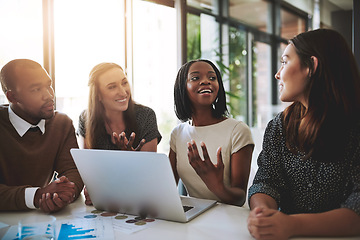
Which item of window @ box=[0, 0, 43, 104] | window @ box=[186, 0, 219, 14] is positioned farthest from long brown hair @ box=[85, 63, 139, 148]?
window @ box=[186, 0, 219, 14]

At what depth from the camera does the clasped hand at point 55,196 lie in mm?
1246

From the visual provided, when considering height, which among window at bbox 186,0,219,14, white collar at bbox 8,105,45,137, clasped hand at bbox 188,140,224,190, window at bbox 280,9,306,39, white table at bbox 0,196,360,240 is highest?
window at bbox 280,9,306,39

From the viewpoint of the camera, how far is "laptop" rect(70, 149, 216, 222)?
3.39 feet

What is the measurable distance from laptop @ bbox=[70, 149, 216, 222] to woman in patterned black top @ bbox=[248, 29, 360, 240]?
0.30m

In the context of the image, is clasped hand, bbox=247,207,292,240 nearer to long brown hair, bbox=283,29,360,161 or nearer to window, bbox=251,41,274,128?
long brown hair, bbox=283,29,360,161

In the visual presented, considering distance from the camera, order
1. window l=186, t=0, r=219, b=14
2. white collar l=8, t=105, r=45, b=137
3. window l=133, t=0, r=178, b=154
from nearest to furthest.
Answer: white collar l=8, t=105, r=45, b=137, window l=133, t=0, r=178, b=154, window l=186, t=0, r=219, b=14

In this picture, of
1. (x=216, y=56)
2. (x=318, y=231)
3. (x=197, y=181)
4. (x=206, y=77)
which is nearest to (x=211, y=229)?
(x=318, y=231)

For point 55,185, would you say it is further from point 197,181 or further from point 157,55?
point 157,55

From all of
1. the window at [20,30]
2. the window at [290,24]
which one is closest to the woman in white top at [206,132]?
the window at [20,30]

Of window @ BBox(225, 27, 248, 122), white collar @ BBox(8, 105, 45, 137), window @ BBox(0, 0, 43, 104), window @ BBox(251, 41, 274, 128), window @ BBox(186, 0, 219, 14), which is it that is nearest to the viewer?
white collar @ BBox(8, 105, 45, 137)

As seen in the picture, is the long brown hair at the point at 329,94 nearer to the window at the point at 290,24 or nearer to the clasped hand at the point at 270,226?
the clasped hand at the point at 270,226

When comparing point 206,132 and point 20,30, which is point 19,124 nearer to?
point 206,132

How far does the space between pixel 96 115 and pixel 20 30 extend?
1018 millimetres

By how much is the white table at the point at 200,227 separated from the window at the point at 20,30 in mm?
1321
